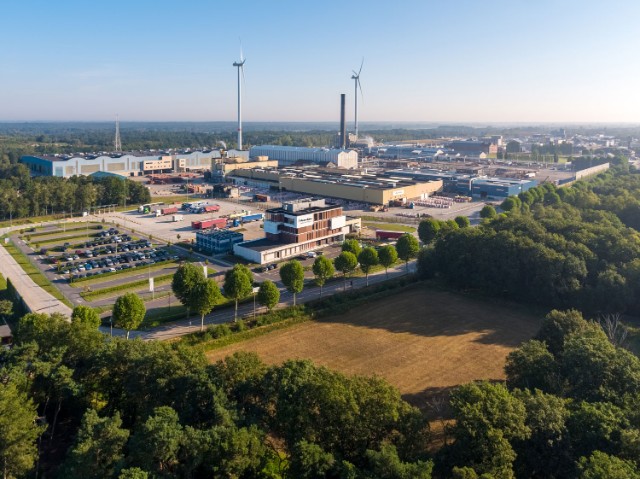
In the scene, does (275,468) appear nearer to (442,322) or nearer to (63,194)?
(442,322)

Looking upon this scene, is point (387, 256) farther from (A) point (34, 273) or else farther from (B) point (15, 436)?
(A) point (34, 273)

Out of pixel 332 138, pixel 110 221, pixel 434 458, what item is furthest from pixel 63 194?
pixel 332 138

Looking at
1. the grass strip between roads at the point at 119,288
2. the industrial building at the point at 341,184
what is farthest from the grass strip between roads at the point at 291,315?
the industrial building at the point at 341,184

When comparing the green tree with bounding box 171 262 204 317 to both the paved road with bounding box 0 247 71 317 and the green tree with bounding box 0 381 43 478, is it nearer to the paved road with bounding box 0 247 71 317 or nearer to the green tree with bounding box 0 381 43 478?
the paved road with bounding box 0 247 71 317

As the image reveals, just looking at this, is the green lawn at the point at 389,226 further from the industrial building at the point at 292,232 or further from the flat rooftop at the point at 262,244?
the flat rooftop at the point at 262,244

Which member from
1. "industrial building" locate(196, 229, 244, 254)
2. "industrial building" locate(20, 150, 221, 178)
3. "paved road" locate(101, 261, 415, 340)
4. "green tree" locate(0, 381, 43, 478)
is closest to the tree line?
"industrial building" locate(20, 150, 221, 178)

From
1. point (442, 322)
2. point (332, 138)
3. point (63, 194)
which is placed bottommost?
point (442, 322)
